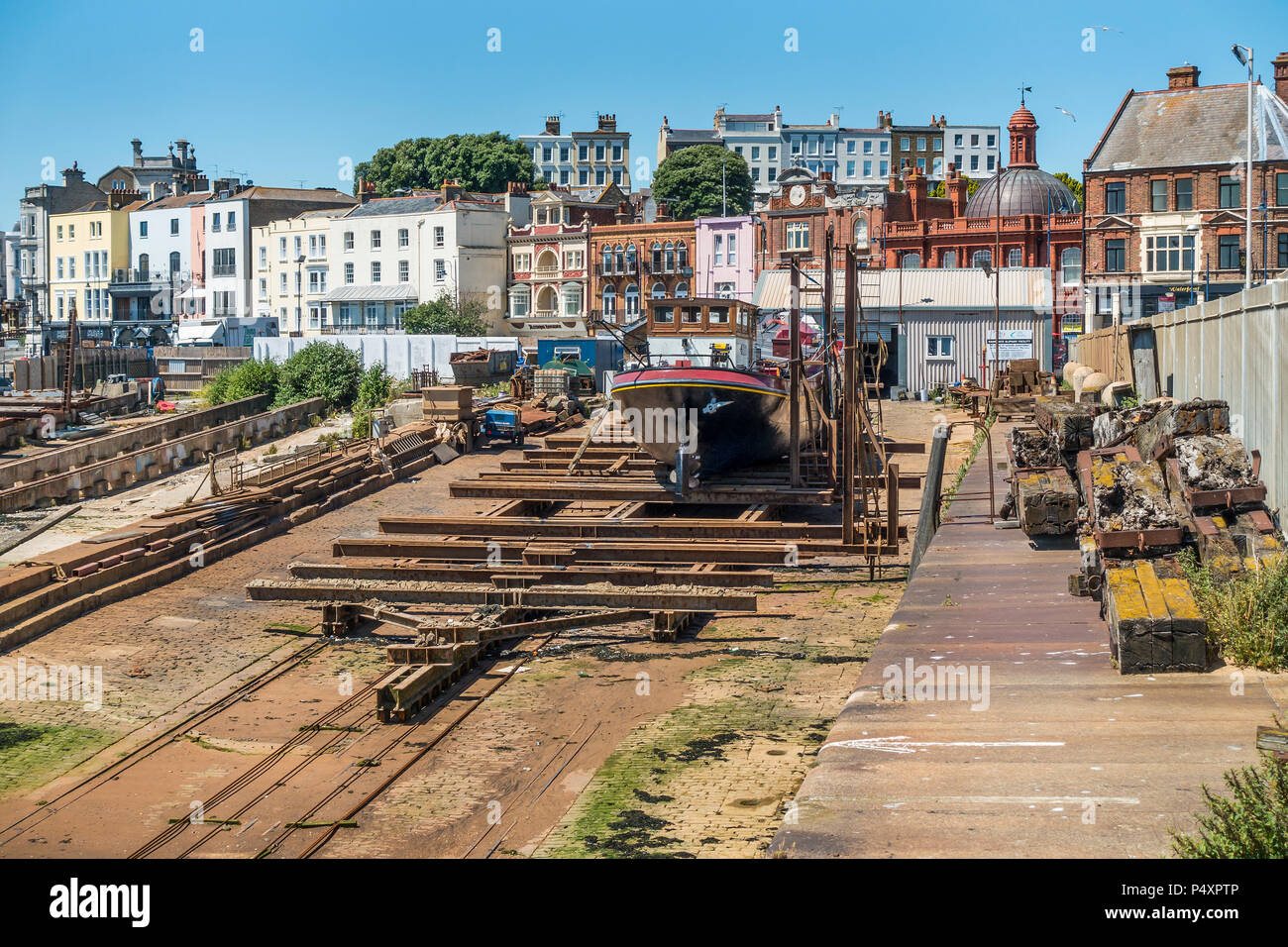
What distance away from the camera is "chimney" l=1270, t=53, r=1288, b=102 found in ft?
187

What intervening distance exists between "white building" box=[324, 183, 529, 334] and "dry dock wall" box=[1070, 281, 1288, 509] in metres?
54.6

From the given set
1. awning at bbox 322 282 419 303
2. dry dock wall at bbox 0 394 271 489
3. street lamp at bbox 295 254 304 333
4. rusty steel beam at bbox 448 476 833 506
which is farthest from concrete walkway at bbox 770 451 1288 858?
street lamp at bbox 295 254 304 333

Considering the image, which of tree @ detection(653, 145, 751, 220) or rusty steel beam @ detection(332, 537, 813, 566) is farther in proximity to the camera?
tree @ detection(653, 145, 751, 220)

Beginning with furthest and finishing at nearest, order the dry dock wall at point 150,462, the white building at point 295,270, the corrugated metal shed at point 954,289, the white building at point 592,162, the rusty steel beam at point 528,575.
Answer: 1. the white building at point 592,162
2. the white building at point 295,270
3. the corrugated metal shed at point 954,289
4. the dry dock wall at point 150,462
5. the rusty steel beam at point 528,575

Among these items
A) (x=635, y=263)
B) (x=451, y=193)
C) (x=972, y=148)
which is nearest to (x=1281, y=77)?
(x=635, y=263)

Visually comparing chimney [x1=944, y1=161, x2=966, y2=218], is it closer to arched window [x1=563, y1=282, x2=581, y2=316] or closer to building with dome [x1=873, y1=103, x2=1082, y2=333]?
building with dome [x1=873, y1=103, x2=1082, y2=333]

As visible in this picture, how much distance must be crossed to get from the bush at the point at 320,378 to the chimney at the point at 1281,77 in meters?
42.1

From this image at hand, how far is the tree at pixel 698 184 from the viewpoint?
97.1 metres

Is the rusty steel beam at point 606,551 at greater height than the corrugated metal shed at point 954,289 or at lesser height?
lesser

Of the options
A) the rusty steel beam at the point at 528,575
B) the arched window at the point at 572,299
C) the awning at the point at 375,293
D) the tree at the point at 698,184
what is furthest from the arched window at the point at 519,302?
the rusty steel beam at the point at 528,575

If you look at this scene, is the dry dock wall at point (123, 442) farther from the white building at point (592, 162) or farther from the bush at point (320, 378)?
the white building at point (592, 162)

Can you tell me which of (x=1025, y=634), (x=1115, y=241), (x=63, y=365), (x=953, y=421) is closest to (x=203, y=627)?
(x=1025, y=634)
